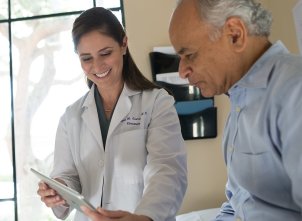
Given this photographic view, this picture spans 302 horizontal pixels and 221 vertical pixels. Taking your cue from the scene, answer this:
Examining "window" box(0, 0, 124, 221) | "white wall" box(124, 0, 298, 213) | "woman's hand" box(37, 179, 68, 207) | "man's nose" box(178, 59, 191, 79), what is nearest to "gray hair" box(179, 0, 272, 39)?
"man's nose" box(178, 59, 191, 79)

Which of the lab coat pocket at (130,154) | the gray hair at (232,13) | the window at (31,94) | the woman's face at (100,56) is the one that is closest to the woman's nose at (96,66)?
the woman's face at (100,56)

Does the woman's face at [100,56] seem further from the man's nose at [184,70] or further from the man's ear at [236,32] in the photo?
the man's ear at [236,32]

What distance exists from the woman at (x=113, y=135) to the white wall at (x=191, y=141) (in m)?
1.45

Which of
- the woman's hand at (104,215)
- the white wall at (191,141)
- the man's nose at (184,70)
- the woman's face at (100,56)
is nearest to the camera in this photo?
the woman's hand at (104,215)

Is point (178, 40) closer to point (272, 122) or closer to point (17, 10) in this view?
point (272, 122)

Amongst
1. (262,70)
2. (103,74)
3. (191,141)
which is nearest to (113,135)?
(103,74)

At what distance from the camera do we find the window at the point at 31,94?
299 centimetres

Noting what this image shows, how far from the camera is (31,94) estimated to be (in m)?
3.01

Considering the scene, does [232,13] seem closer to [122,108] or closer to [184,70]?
[184,70]

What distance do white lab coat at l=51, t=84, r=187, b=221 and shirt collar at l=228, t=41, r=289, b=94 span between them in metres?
0.39

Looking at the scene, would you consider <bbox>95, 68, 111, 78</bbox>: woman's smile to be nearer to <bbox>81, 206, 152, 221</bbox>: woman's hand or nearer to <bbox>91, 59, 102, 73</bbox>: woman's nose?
<bbox>91, 59, 102, 73</bbox>: woman's nose

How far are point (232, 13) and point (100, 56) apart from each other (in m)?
0.59

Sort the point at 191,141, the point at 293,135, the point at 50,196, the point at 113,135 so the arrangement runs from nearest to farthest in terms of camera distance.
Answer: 1. the point at 293,135
2. the point at 50,196
3. the point at 113,135
4. the point at 191,141

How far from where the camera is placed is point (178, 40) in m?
0.97
